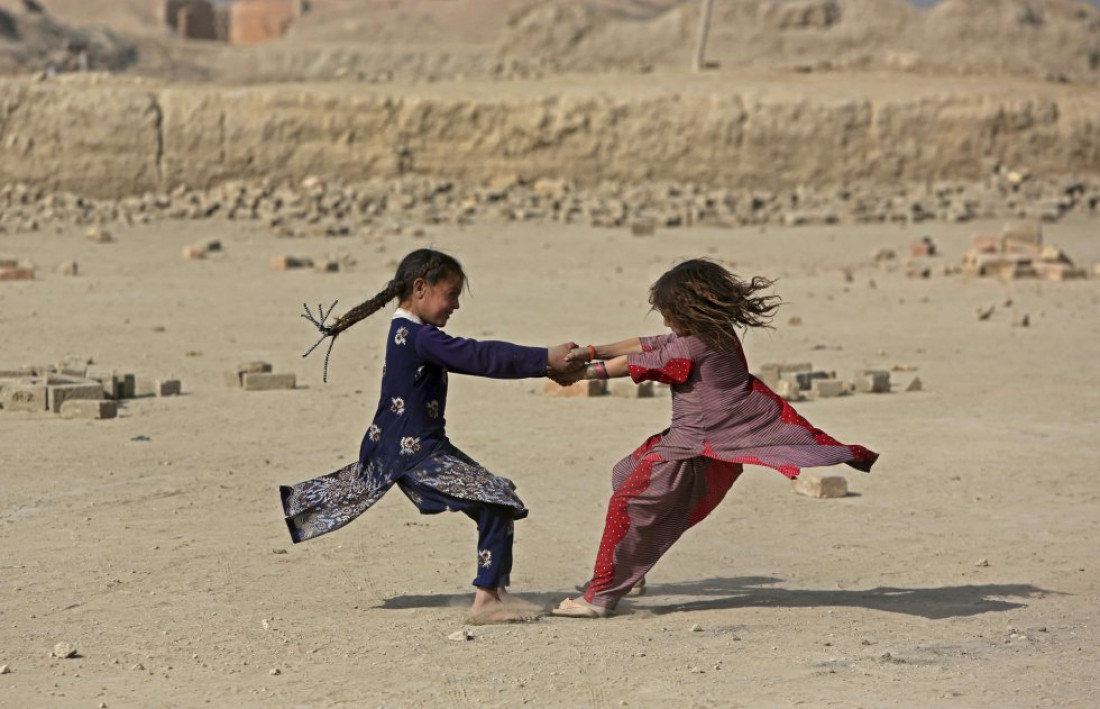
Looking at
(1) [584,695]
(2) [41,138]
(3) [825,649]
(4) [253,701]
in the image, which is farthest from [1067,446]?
(2) [41,138]

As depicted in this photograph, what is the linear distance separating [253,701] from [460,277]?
154cm

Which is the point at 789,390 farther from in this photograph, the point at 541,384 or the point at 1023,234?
the point at 1023,234

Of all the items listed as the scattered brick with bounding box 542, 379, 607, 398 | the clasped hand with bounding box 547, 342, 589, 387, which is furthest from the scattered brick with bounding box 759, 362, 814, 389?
the clasped hand with bounding box 547, 342, 589, 387

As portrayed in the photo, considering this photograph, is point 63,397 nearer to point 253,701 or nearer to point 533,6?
point 253,701

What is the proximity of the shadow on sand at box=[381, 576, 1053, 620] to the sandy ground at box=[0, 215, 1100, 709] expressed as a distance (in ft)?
0.05

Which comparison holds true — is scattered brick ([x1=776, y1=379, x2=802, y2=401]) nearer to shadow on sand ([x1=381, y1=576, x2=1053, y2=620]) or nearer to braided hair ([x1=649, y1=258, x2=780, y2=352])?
shadow on sand ([x1=381, y1=576, x2=1053, y2=620])

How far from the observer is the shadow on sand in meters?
5.39

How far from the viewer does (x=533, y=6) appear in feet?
139

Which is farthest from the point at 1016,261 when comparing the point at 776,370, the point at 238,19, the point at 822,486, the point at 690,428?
the point at 238,19

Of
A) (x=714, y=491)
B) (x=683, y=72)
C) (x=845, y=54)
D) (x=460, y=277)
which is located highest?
(x=845, y=54)

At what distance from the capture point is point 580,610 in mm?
5234

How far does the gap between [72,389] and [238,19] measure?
2526 inches

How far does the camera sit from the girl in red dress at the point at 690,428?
516 centimetres

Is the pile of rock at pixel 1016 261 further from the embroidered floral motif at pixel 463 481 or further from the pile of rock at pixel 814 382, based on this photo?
the embroidered floral motif at pixel 463 481
